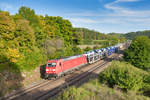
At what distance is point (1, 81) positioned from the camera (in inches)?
654

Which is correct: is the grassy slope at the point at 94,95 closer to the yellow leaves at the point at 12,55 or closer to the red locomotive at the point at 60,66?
the red locomotive at the point at 60,66

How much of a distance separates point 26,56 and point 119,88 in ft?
51.4

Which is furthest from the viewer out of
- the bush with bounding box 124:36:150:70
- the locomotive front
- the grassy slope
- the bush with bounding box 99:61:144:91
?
the bush with bounding box 124:36:150:70

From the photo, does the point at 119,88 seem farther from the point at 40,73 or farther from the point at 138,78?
the point at 40,73

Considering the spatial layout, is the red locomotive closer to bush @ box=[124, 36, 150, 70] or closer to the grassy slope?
bush @ box=[124, 36, 150, 70]

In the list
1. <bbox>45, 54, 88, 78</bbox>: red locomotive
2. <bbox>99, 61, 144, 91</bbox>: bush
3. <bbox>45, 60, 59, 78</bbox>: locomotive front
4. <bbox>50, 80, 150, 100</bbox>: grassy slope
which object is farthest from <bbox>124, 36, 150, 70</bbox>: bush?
<bbox>50, 80, 150, 100</bbox>: grassy slope

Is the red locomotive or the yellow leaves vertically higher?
the yellow leaves

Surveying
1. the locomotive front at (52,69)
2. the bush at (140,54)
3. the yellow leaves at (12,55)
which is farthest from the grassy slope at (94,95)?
the bush at (140,54)

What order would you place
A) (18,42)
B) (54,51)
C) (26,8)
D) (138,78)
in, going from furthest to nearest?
(26,8) < (54,51) < (18,42) < (138,78)

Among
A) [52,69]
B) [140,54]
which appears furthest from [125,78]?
[140,54]

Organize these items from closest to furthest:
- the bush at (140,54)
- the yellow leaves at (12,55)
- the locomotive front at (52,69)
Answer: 1. the yellow leaves at (12,55)
2. the locomotive front at (52,69)
3. the bush at (140,54)

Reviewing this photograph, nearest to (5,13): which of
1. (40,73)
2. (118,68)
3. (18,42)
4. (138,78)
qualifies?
(18,42)

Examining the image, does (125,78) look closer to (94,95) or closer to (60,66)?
(94,95)

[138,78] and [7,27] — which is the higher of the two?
[7,27]
